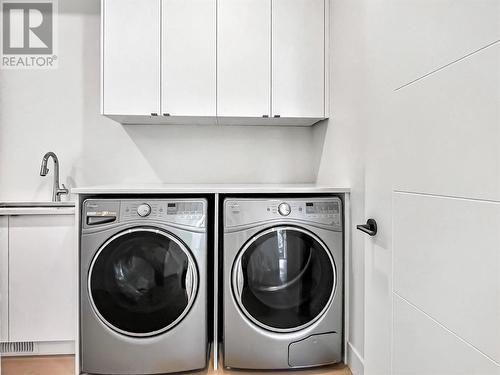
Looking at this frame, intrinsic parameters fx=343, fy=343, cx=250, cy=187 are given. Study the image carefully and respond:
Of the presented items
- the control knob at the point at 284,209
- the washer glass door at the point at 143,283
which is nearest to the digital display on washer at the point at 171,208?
the washer glass door at the point at 143,283

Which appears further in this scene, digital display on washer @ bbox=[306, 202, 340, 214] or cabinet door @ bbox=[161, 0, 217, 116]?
cabinet door @ bbox=[161, 0, 217, 116]

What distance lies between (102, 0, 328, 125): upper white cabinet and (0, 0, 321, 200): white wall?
0.39 metres

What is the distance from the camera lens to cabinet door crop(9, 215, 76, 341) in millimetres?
1946

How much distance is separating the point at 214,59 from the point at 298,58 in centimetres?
52

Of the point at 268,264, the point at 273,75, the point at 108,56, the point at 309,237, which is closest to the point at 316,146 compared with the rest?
the point at 273,75

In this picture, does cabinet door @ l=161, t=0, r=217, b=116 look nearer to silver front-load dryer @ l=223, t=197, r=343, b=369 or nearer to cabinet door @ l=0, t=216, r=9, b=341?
silver front-load dryer @ l=223, t=197, r=343, b=369

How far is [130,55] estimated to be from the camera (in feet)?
6.70

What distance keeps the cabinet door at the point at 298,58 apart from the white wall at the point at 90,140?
0.41 m

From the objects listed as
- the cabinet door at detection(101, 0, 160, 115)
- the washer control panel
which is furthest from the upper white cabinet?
the washer control panel

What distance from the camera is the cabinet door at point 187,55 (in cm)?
206

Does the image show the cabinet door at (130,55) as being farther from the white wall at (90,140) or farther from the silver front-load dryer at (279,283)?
the silver front-load dryer at (279,283)

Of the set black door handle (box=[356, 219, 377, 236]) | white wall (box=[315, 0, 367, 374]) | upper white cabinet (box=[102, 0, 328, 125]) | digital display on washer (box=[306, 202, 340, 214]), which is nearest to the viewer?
black door handle (box=[356, 219, 377, 236])

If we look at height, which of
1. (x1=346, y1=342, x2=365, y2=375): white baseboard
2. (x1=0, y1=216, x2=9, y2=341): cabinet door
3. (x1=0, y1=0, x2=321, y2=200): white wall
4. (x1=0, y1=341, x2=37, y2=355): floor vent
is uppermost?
(x1=0, y1=0, x2=321, y2=200): white wall

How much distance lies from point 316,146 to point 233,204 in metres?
1.01
